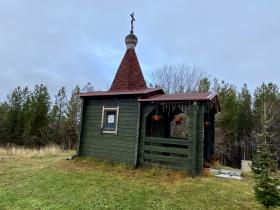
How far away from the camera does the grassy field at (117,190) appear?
5316mm

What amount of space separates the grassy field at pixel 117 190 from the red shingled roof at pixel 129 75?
3.72 metres

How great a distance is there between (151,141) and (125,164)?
137cm

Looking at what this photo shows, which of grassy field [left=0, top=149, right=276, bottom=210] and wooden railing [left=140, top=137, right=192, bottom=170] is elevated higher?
wooden railing [left=140, top=137, right=192, bottom=170]

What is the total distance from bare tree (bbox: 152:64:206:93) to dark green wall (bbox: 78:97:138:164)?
1347cm

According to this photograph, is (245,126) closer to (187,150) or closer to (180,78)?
(180,78)

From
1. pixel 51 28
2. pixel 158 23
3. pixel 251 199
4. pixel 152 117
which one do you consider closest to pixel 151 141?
pixel 152 117

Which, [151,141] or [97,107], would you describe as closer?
[151,141]

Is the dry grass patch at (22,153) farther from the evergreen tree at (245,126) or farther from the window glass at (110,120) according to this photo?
the evergreen tree at (245,126)

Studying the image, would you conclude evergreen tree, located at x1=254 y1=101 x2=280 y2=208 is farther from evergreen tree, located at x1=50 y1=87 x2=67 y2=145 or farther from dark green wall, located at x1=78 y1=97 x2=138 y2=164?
evergreen tree, located at x1=50 y1=87 x2=67 y2=145

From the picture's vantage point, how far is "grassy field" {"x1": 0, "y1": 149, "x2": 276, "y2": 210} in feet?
17.4

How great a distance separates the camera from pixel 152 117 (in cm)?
912

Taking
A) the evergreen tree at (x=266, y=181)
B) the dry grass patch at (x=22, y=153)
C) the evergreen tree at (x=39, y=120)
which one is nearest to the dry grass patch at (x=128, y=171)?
the evergreen tree at (x=266, y=181)

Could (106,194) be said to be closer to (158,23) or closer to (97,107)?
(97,107)

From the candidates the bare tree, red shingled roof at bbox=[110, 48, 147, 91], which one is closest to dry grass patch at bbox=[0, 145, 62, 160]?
red shingled roof at bbox=[110, 48, 147, 91]
